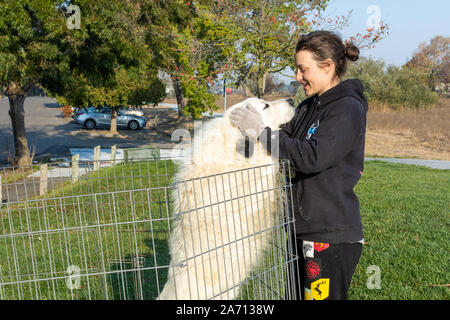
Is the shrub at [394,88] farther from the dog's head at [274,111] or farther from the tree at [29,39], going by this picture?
the dog's head at [274,111]

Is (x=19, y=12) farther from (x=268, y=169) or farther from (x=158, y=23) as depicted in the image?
(x=268, y=169)

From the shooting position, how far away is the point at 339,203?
6.86ft

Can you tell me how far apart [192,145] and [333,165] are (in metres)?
0.94

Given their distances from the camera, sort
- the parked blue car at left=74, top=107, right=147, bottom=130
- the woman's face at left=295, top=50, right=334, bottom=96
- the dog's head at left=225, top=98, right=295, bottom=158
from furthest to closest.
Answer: the parked blue car at left=74, top=107, right=147, bottom=130, the dog's head at left=225, top=98, right=295, bottom=158, the woman's face at left=295, top=50, right=334, bottom=96

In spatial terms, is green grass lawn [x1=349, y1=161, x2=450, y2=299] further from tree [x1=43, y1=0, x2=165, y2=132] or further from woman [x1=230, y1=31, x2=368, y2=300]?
tree [x1=43, y1=0, x2=165, y2=132]

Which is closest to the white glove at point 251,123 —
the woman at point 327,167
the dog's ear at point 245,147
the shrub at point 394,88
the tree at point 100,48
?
the woman at point 327,167

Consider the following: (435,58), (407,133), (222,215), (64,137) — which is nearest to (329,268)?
(222,215)

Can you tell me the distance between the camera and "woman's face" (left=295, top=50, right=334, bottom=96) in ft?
7.23

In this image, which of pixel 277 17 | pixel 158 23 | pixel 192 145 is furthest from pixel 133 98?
pixel 192 145

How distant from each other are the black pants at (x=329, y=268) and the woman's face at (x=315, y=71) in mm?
877

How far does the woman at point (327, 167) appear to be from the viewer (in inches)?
78.2

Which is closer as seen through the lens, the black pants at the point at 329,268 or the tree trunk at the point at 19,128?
the black pants at the point at 329,268

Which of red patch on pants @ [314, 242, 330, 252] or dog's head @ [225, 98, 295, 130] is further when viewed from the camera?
dog's head @ [225, 98, 295, 130]

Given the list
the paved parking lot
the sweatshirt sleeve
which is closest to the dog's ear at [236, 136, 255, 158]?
the sweatshirt sleeve
